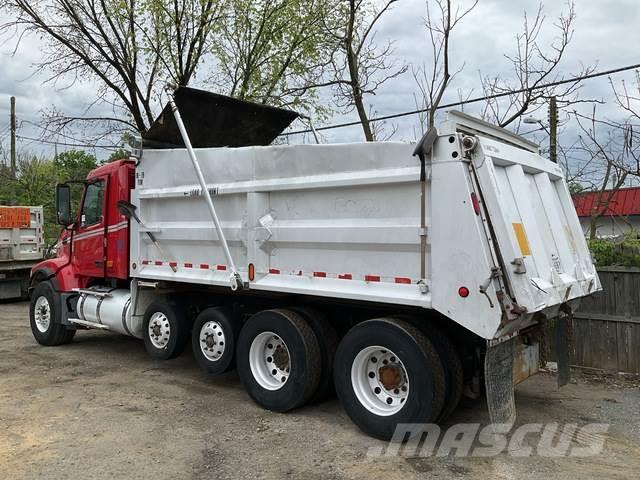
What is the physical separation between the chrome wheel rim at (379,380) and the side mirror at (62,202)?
5.35 meters

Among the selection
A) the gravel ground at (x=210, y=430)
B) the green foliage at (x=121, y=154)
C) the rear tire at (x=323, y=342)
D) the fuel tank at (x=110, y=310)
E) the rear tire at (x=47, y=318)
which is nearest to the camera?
the gravel ground at (x=210, y=430)

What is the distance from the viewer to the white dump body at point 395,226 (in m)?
4.18

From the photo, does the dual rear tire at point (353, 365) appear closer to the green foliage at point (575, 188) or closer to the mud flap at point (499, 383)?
the mud flap at point (499, 383)

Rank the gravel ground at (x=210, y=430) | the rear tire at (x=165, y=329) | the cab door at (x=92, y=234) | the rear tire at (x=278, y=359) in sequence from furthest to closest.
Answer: the cab door at (x=92, y=234), the rear tire at (x=165, y=329), the rear tire at (x=278, y=359), the gravel ground at (x=210, y=430)

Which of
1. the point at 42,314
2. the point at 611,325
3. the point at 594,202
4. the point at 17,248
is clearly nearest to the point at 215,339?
the point at 42,314

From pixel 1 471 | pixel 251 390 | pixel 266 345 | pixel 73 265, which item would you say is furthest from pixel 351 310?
pixel 73 265

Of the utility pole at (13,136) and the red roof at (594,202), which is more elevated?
the utility pole at (13,136)

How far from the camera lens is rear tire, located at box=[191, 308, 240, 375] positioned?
6000 mm

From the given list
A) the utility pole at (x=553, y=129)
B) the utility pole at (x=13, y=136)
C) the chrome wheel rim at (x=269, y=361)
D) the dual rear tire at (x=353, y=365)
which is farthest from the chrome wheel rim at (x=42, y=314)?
the utility pole at (x=13, y=136)

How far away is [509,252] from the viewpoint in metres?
4.12

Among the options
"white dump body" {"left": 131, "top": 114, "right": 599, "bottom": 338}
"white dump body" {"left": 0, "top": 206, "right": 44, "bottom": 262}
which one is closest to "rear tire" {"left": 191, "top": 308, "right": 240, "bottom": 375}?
"white dump body" {"left": 131, "top": 114, "right": 599, "bottom": 338}

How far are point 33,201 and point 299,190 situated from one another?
2130cm

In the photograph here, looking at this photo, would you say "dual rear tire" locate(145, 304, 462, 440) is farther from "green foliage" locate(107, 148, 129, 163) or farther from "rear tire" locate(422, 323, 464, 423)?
"green foliage" locate(107, 148, 129, 163)

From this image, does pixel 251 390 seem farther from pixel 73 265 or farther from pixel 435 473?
pixel 73 265
